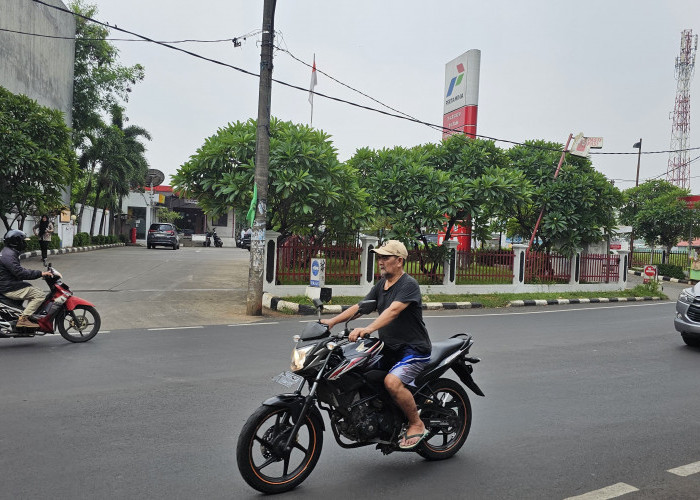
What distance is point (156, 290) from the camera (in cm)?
1570

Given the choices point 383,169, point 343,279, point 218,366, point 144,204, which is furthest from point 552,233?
point 144,204

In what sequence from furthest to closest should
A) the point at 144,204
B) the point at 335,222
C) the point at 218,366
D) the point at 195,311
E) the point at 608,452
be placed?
1. the point at 144,204
2. the point at 335,222
3. the point at 195,311
4. the point at 218,366
5. the point at 608,452

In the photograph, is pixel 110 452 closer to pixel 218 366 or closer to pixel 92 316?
pixel 218 366

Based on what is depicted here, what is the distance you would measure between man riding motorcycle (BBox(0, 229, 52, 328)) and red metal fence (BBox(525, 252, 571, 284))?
16199 millimetres

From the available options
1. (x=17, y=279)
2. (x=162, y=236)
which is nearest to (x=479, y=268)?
(x=17, y=279)

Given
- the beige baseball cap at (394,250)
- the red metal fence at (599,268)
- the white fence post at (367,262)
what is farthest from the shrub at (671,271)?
the beige baseball cap at (394,250)

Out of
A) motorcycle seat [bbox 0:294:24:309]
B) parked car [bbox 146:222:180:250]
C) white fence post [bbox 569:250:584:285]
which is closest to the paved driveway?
motorcycle seat [bbox 0:294:24:309]

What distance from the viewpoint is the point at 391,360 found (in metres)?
4.16

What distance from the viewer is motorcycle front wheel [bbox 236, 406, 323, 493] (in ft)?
11.8

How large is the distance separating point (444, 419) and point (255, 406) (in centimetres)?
205

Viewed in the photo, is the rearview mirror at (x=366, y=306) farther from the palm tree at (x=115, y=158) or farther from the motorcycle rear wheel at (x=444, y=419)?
the palm tree at (x=115, y=158)

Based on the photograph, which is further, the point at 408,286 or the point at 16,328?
the point at 16,328

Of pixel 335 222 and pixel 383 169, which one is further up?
pixel 383 169

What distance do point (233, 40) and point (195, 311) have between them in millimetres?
6227
